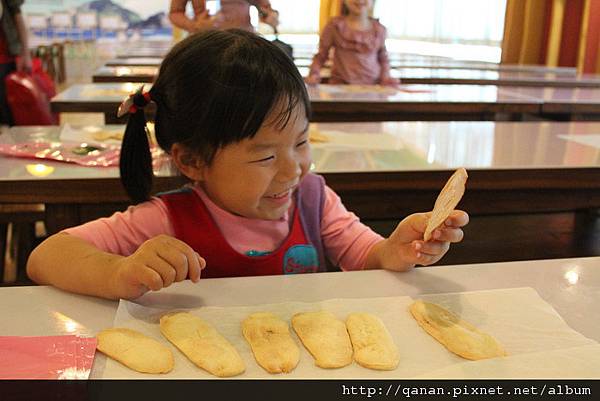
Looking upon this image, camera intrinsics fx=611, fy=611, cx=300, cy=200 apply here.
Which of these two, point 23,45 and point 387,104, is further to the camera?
point 23,45

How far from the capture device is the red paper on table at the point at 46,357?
0.58 meters

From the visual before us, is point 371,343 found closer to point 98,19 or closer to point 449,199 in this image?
point 449,199

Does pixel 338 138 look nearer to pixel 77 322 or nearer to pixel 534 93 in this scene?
pixel 77 322

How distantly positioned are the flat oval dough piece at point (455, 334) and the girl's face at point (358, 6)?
273cm

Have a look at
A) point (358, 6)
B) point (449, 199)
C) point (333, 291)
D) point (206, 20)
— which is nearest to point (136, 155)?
point (333, 291)

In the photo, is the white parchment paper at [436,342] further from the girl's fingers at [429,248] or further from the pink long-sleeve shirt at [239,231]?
the pink long-sleeve shirt at [239,231]

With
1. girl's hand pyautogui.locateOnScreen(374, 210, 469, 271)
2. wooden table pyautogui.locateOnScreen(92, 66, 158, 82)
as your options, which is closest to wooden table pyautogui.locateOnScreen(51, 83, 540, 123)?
wooden table pyautogui.locateOnScreen(92, 66, 158, 82)

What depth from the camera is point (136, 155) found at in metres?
1.01

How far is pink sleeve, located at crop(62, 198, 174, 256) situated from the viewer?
36.4 inches

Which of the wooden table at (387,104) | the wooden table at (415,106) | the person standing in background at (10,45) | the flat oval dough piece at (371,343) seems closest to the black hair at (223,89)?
the flat oval dough piece at (371,343)

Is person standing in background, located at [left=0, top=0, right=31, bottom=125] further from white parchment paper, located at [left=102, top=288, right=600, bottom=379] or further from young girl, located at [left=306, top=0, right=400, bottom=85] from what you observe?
white parchment paper, located at [left=102, top=288, right=600, bottom=379]

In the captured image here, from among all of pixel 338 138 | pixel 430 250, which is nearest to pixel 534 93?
pixel 338 138

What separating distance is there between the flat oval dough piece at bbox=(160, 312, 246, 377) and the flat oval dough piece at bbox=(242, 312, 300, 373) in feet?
0.08

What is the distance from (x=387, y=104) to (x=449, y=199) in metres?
1.78
